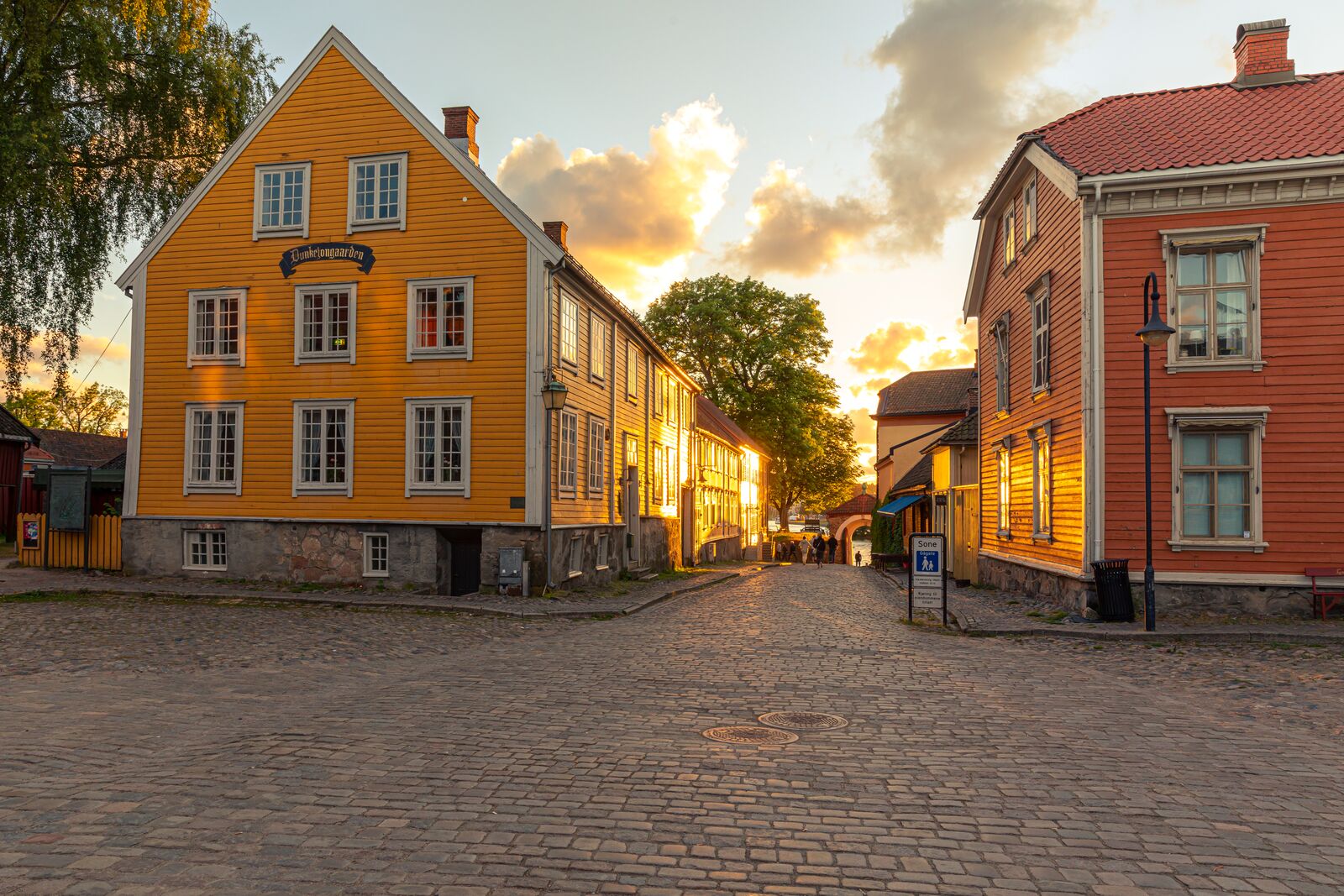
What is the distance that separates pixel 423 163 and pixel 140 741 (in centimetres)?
1724

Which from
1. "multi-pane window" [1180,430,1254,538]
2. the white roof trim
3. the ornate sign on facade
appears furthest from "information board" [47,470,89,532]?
"multi-pane window" [1180,430,1254,538]

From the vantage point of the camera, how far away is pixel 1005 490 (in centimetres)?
2444

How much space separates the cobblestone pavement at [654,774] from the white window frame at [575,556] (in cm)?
985

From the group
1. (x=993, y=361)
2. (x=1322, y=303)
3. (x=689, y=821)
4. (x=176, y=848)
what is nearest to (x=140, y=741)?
(x=176, y=848)

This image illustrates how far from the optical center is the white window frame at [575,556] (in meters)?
22.9

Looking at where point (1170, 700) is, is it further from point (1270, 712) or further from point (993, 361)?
point (993, 361)

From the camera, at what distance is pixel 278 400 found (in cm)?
2294

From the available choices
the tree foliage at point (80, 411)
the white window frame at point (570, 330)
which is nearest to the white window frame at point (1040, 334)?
the white window frame at point (570, 330)

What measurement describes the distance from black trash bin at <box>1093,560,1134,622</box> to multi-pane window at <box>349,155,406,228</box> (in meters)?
16.6

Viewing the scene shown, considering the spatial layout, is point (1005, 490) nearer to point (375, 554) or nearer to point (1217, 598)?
point (1217, 598)

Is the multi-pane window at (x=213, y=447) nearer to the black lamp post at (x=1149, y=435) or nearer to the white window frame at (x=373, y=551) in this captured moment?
the white window frame at (x=373, y=551)

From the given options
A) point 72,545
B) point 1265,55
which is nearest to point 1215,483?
point 1265,55

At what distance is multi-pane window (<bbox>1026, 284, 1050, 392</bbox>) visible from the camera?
806 inches

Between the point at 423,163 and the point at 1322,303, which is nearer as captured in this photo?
the point at 1322,303
